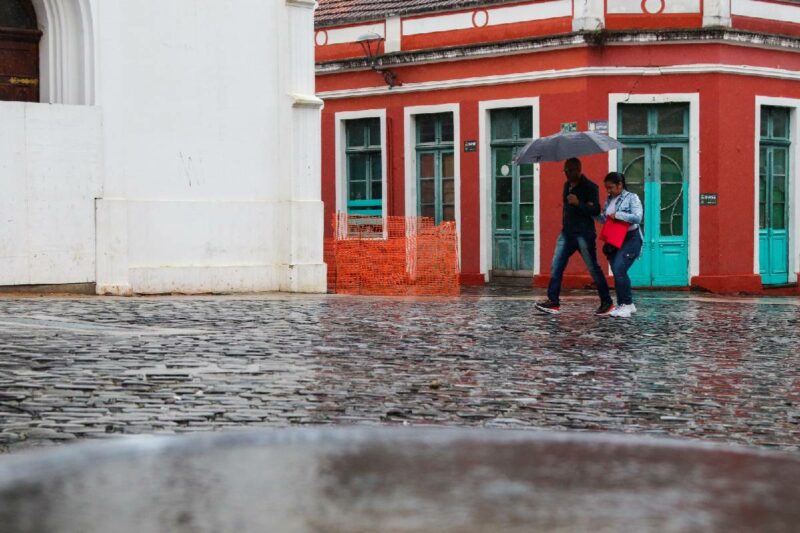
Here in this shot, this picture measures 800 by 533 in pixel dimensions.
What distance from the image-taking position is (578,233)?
16.3m

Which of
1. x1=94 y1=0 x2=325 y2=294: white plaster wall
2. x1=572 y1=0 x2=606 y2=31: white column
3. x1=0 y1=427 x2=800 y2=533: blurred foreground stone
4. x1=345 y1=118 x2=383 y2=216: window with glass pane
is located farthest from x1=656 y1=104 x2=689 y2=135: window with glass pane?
x1=0 y1=427 x2=800 y2=533: blurred foreground stone

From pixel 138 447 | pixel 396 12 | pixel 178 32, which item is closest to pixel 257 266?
pixel 178 32

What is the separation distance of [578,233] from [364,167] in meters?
13.4

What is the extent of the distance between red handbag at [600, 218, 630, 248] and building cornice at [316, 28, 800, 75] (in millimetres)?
9817

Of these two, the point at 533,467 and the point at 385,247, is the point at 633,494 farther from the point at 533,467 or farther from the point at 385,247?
the point at 385,247

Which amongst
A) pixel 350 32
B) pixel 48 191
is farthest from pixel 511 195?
pixel 48 191

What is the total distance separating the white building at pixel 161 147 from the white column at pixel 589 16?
6.95m

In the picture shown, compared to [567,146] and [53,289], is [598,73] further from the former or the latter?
[53,289]

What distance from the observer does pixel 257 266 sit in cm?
1906

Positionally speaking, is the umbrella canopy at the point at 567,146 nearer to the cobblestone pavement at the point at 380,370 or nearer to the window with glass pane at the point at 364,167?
the cobblestone pavement at the point at 380,370

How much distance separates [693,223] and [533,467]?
24114 mm

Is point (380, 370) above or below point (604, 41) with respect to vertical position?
below

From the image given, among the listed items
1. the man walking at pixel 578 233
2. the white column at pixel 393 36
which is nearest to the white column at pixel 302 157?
the man walking at pixel 578 233

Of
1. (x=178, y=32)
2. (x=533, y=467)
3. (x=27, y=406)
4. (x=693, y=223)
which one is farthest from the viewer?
(x=693, y=223)
